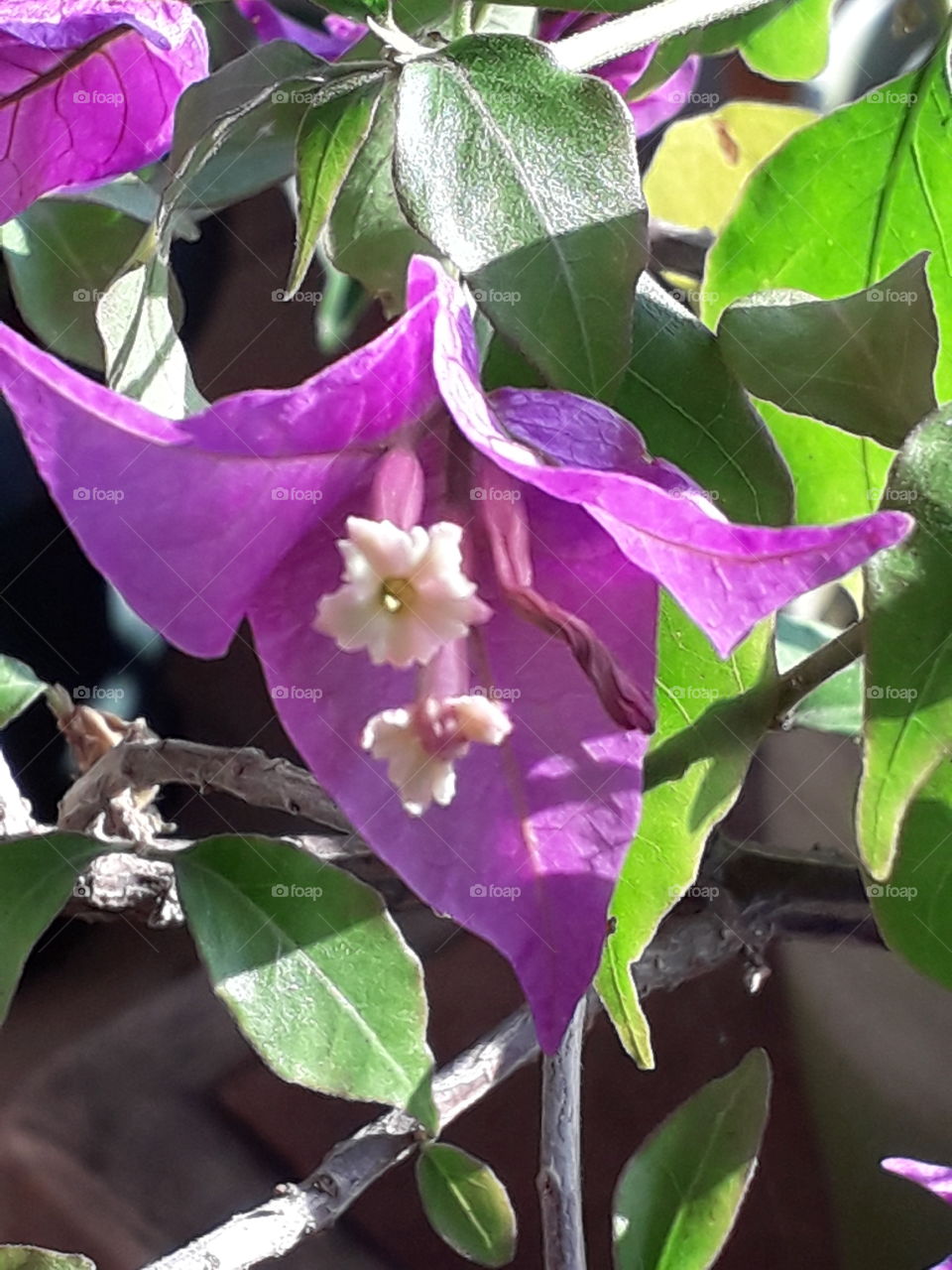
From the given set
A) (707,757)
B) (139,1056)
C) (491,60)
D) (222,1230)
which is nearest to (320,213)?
(491,60)

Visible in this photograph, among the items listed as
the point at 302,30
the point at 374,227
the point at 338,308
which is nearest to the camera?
the point at 374,227

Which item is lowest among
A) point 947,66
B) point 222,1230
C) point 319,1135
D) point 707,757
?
point 319,1135

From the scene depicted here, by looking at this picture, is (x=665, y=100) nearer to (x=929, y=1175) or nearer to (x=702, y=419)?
(x=702, y=419)

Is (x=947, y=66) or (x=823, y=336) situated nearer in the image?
(x=823, y=336)

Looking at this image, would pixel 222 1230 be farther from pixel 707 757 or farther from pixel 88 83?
pixel 88 83

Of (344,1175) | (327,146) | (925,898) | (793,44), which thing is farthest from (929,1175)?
(793,44)
